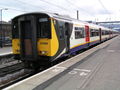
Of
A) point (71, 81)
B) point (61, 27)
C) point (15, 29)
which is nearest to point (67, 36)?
point (61, 27)

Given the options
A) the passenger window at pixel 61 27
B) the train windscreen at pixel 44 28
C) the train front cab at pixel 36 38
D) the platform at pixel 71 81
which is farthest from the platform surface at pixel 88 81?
the passenger window at pixel 61 27

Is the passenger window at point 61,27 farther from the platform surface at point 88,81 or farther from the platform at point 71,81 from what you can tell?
the platform surface at point 88,81

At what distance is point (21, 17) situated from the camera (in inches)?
317

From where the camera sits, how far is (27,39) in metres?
7.89

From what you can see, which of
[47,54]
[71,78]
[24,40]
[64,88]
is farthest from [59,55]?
[64,88]

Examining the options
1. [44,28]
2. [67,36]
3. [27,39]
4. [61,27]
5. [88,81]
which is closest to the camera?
[88,81]

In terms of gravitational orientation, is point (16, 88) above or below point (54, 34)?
below

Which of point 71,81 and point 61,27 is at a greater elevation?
point 61,27

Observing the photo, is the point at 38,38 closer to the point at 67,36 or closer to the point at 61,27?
the point at 61,27

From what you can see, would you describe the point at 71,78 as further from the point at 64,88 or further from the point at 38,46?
the point at 38,46

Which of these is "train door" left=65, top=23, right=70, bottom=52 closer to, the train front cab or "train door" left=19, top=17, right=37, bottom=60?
the train front cab

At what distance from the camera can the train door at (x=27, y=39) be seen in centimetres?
758

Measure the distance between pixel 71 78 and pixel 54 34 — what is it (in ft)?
8.51

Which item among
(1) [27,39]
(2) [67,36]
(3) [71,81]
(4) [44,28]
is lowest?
(3) [71,81]
